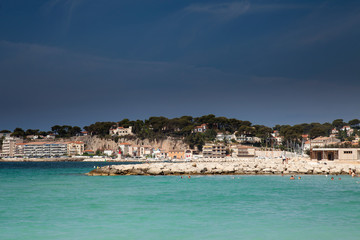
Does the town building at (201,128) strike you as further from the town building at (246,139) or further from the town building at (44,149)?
the town building at (44,149)

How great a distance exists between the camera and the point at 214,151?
13500 cm

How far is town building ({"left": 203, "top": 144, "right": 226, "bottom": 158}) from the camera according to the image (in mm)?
133600

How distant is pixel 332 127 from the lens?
618 feet

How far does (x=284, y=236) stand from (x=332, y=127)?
19028cm

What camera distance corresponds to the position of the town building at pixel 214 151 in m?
134

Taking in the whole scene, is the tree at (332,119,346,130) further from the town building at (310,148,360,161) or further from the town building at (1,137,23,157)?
the town building at (1,137,23,157)

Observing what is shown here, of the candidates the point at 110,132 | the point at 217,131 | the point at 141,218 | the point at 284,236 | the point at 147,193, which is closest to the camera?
the point at 284,236

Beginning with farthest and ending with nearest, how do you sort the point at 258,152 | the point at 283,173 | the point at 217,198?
1. the point at 258,152
2. the point at 283,173
3. the point at 217,198

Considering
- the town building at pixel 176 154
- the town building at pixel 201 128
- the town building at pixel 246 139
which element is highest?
the town building at pixel 201 128

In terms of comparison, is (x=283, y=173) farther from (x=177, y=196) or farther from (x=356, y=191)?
(x=177, y=196)

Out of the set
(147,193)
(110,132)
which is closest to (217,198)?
(147,193)

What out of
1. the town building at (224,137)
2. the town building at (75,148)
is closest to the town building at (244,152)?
the town building at (224,137)

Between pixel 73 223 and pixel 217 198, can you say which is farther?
pixel 217 198

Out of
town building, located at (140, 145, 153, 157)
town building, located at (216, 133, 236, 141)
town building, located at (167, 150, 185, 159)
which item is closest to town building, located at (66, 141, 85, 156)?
town building, located at (140, 145, 153, 157)
